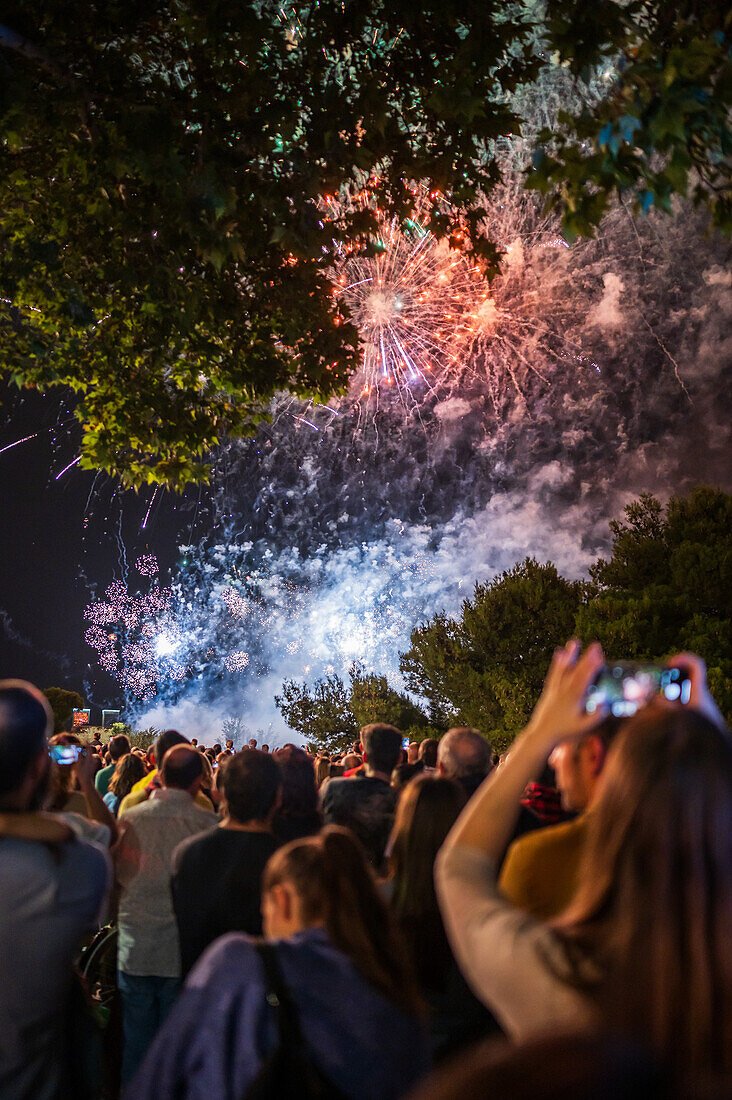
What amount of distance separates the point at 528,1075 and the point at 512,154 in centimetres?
2736

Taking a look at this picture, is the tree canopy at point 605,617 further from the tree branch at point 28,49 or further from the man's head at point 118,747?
the tree branch at point 28,49

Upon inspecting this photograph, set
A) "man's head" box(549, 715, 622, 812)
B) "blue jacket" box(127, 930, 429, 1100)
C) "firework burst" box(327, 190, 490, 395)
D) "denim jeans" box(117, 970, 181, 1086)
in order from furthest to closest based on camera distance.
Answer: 1. "firework burst" box(327, 190, 490, 395)
2. "denim jeans" box(117, 970, 181, 1086)
3. "man's head" box(549, 715, 622, 812)
4. "blue jacket" box(127, 930, 429, 1100)

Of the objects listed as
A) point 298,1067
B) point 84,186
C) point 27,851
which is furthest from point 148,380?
point 298,1067

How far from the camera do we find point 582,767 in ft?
8.57

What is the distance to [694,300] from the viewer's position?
47438mm

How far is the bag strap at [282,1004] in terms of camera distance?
71.0 inches

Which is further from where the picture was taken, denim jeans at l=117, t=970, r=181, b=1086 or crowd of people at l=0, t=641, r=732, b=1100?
denim jeans at l=117, t=970, r=181, b=1086

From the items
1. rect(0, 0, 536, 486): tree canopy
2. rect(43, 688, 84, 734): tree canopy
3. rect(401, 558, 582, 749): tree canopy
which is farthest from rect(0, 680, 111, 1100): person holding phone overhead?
rect(43, 688, 84, 734): tree canopy

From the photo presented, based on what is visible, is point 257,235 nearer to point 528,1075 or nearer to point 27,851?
point 27,851

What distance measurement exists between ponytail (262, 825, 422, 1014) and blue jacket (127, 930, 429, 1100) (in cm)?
4

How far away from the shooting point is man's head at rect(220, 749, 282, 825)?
3523mm

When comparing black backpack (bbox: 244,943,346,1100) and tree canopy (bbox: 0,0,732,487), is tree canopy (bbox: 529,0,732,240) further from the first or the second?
black backpack (bbox: 244,943,346,1100)

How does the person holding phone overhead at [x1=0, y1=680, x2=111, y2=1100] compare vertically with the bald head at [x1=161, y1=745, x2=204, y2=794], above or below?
below

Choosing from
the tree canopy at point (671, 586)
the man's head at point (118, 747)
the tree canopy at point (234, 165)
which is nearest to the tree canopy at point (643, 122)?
the tree canopy at point (234, 165)
